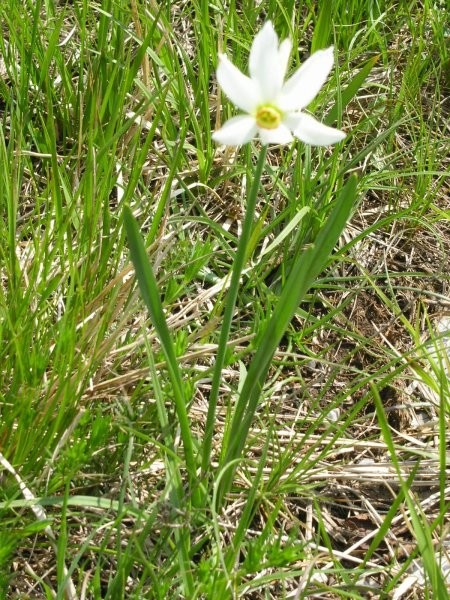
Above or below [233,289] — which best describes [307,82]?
above

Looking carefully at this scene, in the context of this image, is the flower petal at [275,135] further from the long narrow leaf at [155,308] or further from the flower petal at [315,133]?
the long narrow leaf at [155,308]

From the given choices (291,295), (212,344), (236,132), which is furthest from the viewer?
(212,344)

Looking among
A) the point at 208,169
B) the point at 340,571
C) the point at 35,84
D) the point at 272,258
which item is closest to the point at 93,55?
the point at 35,84

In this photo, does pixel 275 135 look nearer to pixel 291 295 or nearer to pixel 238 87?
pixel 238 87

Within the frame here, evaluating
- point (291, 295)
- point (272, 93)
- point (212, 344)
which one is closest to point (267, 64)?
point (272, 93)

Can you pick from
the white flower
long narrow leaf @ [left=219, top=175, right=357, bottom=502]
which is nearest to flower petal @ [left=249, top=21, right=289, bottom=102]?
the white flower
